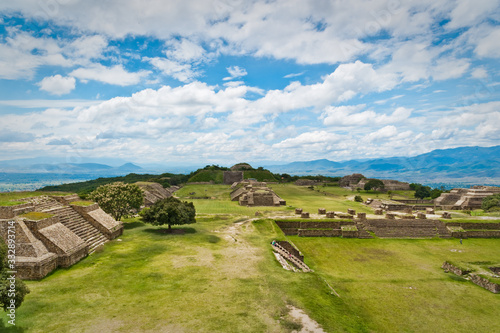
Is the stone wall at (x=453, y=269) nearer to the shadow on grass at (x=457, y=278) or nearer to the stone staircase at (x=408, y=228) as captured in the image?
the shadow on grass at (x=457, y=278)

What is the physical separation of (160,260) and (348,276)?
625 inches

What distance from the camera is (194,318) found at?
12.8 m

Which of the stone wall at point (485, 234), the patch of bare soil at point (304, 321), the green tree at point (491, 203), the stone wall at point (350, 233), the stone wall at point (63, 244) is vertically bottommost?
the stone wall at point (485, 234)

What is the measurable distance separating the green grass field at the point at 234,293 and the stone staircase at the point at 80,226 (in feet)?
4.00

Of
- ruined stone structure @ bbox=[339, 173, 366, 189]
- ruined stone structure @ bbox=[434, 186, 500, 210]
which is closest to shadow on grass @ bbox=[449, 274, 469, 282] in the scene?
ruined stone structure @ bbox=[434, 186, 500, 210]

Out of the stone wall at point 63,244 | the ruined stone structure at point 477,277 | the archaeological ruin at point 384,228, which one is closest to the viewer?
the stone wall at point 63,244

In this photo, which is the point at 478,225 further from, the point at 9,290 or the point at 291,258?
the point at 9,290

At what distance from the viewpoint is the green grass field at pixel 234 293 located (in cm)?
1260

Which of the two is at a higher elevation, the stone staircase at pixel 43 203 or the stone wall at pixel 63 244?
the stone staircase at pixel 43 203

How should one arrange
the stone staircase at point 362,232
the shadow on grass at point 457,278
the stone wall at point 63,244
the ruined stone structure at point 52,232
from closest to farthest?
1. the ruined stone structure at point 52,232
2. the stone wall at point 63,244
3. the shadow on grass at point 457,278
4. the stone staircase at point 362,232

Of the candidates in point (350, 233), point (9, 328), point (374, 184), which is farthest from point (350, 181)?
point (9, 328)

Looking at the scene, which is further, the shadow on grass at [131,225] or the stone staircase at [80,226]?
the shadow on grass at [131,225]

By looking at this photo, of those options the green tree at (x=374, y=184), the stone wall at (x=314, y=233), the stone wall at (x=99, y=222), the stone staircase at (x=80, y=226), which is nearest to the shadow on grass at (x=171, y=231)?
the stone wall at (x=99, y=222)

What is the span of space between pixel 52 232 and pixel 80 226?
15.5ft
